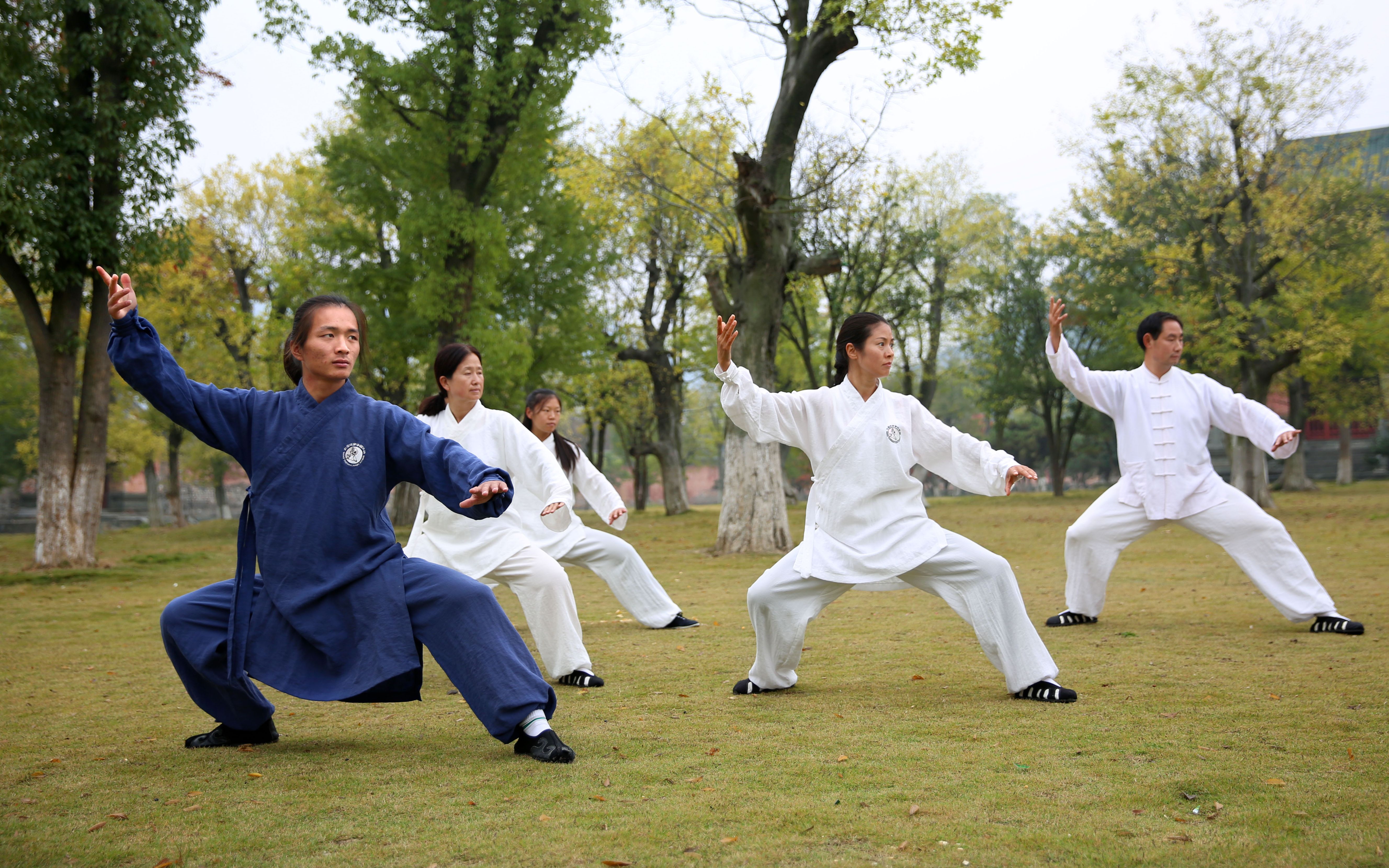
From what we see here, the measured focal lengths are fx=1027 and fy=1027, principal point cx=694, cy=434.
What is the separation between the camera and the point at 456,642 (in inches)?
141

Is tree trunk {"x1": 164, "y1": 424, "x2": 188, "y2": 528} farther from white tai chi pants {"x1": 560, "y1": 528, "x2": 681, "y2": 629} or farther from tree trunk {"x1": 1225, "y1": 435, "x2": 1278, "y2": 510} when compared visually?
tree trunk {"x1": 1225, "y1": 435, "x2": 1278, "y2": 510}

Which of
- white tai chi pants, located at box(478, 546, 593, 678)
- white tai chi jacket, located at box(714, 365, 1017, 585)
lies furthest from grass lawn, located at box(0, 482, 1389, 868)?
white tai chi jacket, located at box(714, 365, 1017, 585)

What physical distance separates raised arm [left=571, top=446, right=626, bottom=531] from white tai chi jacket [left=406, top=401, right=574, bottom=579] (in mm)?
206

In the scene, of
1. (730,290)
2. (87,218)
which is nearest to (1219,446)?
(730,290)

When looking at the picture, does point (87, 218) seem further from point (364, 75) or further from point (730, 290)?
point (730, 290)

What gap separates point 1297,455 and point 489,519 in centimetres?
3025

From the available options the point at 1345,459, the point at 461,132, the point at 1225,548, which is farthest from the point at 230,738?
the point at 1345,459

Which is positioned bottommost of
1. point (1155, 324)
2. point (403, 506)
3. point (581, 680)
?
point (581, 680)

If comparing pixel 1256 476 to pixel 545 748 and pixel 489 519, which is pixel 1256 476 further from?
pixel 545 748

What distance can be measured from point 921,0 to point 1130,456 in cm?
675

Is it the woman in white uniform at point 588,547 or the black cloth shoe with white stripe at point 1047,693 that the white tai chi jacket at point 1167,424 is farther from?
the woman in white uniform at point 588,547

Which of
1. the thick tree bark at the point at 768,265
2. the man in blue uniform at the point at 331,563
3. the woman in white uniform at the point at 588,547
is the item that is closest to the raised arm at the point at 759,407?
the man in blue uniform at the point at 331,563

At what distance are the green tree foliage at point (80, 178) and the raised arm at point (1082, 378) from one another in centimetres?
1145

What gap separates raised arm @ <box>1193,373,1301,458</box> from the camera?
6.17 m
